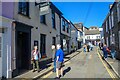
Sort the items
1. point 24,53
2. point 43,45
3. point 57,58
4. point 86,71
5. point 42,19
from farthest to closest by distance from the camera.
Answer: point 43,45 → point 42,19 → point 86,71 → point 24,53 → point 57,58

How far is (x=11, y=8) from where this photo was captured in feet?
34.3

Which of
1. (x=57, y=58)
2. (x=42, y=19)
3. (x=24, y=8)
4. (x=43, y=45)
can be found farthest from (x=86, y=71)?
(x=42, y=19)

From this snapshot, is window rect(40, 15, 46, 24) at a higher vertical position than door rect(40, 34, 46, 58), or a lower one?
higher

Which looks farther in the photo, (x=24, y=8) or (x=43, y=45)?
(x=43, y=45)

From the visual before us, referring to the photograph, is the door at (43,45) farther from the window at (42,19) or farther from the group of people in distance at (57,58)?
the group of people in distance at (57,58)

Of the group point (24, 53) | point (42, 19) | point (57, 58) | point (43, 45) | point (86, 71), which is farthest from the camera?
point (43, 45)

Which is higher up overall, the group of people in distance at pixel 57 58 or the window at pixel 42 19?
the window at pixel 42 19

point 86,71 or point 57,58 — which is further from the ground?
point 57,58

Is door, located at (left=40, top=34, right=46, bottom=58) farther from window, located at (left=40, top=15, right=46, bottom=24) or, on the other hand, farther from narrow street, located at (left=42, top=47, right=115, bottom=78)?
narrow street, located at (left=42, top=47, right=115, bottom=78)

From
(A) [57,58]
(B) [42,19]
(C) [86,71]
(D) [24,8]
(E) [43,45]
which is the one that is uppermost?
(D) [24,8]

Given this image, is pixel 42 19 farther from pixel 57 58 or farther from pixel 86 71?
pixel 57 58

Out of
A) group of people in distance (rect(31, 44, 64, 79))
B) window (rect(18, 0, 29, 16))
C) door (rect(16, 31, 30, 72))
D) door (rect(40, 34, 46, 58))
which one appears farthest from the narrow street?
window (rect(18, 0, 29, 16))

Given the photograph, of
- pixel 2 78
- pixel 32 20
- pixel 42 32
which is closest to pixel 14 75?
pixel 2 78

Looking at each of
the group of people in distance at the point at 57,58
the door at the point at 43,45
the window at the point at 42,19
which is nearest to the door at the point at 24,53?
the group of people in distance at the point at 57,58
